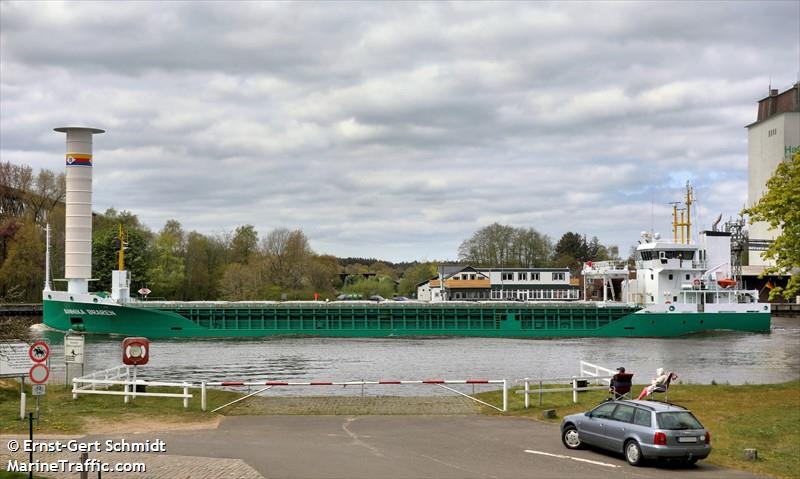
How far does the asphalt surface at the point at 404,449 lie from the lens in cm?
1457

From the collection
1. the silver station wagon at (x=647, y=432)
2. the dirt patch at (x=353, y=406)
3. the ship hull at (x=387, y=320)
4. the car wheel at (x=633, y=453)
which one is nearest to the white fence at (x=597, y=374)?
the dirt patch at (x=353, y=406)

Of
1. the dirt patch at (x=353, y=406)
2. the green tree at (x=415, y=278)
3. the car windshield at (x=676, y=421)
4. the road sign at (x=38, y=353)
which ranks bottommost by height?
the dirt patch at (x=353, y=406)

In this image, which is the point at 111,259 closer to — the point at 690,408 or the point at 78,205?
the point at 78,205

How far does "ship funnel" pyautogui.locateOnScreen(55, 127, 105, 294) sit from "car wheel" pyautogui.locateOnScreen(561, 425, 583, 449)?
60625 millimetres

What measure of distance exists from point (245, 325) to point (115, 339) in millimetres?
12037

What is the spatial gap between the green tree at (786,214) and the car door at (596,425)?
555 inches

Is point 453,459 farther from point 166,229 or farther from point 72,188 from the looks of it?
point 166,229

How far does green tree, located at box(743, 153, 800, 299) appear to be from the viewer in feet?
89.2

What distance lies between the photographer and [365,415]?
22141 millimetres

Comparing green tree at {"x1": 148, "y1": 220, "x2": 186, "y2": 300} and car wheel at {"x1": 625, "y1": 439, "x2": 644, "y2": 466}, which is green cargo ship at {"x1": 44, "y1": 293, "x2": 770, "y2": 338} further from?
car wheel at {"x1": 625, "y1": 439, "x2": 644, "y2": 466}

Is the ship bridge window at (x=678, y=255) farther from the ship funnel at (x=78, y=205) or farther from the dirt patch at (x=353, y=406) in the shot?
the ship funnel at (x=78, y=205)

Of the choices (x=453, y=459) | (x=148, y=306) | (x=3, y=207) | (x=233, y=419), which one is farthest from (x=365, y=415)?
(x=3, y=207)

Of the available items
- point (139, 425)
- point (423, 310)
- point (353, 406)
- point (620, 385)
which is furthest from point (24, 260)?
point (620, 385)

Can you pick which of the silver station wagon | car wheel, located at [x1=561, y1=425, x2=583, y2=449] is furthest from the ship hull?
the silver station wagon
